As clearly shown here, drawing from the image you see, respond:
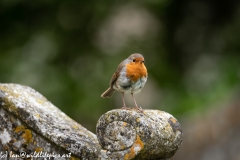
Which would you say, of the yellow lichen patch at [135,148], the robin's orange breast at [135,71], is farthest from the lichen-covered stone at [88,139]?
the robin's orange breast at [135,71]

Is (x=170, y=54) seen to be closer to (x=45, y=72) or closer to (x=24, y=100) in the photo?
(x=45, y=72)

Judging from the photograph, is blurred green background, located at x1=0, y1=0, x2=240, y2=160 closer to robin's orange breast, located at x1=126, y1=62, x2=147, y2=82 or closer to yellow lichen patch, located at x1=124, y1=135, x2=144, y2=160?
robin's orange breast, located at x1=126, y1=62, x2=147, y2=82

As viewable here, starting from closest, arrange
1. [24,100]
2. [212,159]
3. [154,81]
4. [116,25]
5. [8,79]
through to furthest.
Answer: [24,100], [212,159], [8,79], [154,81], [116,25]

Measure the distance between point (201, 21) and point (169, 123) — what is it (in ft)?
22.0

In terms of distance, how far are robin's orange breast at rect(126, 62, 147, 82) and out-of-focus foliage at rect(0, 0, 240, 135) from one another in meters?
3.64

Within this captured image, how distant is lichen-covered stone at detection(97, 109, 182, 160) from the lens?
317 centimetres

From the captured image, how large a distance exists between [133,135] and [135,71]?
1460 mm

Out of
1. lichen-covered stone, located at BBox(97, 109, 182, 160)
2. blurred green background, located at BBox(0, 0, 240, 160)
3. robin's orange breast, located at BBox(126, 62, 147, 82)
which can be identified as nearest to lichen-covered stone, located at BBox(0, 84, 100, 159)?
lichen-covered stone, located at BBox(97, 109, 182, 160)

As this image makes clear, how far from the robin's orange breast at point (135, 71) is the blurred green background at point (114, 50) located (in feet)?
11.8

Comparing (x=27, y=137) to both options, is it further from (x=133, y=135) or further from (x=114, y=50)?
(x=114, y=50)

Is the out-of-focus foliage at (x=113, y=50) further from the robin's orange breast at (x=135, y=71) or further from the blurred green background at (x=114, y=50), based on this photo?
the robin's orange breast at (x=135, y=71)

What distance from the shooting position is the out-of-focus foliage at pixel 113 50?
8.69 m

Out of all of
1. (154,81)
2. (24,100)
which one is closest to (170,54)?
(154,81)

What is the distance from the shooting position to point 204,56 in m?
9.60
